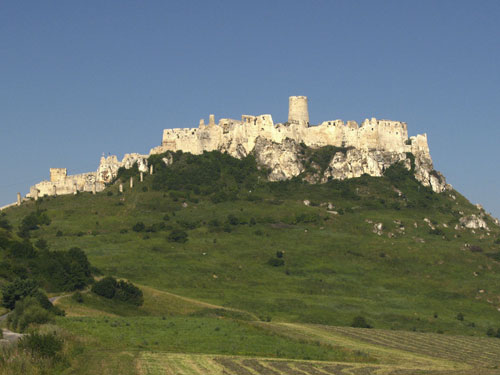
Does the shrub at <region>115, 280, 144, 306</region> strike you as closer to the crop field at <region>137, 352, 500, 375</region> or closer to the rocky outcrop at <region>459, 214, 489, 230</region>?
the crop field at <region>137, 352, 500, 375</region>

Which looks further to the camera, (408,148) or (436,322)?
(408,148)

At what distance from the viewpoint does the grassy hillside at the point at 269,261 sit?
55.9 meters

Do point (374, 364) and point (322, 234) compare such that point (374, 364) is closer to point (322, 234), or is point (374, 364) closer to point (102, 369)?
point (102, 369)

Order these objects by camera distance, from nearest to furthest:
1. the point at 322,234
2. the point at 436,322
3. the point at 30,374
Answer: the point at 30,374, the point at 436,322, the point at 322,234

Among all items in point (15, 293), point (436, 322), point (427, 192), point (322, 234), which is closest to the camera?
point (15, 293)

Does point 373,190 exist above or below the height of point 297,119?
below

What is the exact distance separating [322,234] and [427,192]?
37.9 m

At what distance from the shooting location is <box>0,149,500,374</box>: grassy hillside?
2202 inches

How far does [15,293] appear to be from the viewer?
208ft

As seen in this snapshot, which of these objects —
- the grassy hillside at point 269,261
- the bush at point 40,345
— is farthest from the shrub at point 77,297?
the bush at point 40,345

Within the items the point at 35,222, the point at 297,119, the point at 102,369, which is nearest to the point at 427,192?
the point at 297,119

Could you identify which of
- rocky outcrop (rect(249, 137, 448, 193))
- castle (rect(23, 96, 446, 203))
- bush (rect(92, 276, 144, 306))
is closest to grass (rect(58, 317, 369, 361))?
bush (rect(92, 276, 144, 306))

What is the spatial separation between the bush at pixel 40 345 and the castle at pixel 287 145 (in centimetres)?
12968

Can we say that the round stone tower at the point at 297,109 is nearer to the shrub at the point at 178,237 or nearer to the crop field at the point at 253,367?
the shrub at the point at 178,237
